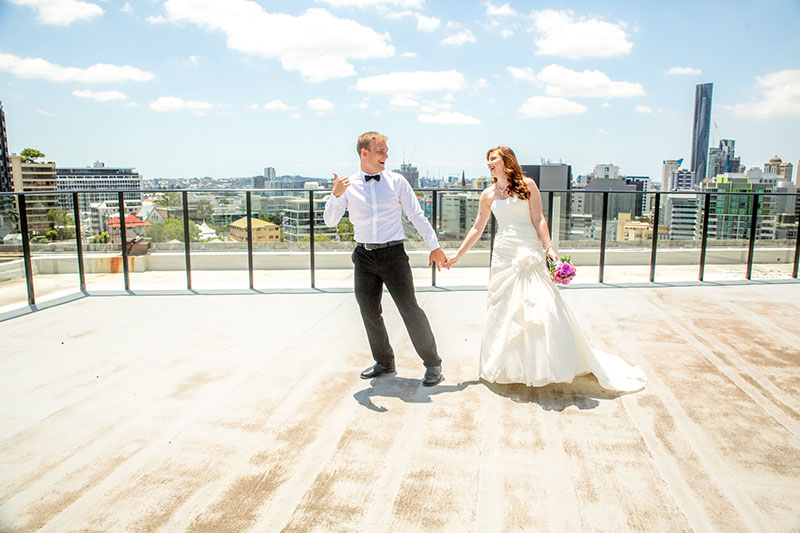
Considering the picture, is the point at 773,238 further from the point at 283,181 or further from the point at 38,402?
the point at 38,402

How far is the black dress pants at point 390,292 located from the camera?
3.06 meters

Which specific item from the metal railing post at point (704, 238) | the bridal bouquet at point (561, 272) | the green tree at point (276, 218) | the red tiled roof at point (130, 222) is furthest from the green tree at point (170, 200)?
the metal railing post at point (704, 238)

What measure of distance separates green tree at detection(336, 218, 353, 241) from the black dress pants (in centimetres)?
269

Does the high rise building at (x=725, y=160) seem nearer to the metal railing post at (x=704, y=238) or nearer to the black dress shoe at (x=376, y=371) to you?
the metal railing post at (x=704, y=238)

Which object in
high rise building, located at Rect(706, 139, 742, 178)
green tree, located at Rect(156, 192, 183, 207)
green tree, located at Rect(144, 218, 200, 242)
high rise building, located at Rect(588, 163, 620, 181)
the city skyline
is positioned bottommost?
green tree, located at Rect(144, 218, 200, 242)

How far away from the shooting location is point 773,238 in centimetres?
679

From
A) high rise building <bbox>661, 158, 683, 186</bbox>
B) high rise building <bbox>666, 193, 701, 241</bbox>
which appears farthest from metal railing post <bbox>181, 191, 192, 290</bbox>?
high rise building <bbox>661, 158, 683, 186</bbox>

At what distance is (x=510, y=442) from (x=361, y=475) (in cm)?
72

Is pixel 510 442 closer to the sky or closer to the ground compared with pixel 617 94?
closer to the ground

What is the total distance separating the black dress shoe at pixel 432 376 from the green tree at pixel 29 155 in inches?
4725

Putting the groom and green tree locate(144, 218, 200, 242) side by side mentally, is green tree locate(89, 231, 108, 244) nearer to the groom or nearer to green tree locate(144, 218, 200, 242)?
green tree locate(144, 218, 200, 242)

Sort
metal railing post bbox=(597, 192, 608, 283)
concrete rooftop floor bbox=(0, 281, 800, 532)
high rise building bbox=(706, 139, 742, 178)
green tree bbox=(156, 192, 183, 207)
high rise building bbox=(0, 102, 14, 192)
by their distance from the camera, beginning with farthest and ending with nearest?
1. high rise building bbox=(706, 139, 742, 178)
2. high rise building bbox=(0, 102, 14, 192)
3. metal railing post bbox=(597, 192, 608, 283)
4. green tree bbox=(156, 192, 183, 207)
5. concrete rooftop floor bbox=(0, 281, 800, 532)

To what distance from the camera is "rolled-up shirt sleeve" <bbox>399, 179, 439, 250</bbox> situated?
3.12 metres

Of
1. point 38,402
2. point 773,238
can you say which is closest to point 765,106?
point 773,238
